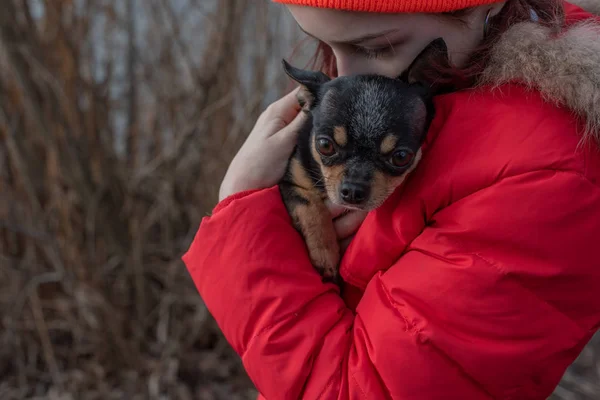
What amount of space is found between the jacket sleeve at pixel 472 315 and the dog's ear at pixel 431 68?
34cm

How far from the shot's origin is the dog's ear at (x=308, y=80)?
1.50 metres

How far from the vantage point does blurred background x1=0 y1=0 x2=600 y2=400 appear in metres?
2.96

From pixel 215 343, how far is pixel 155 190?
100cm

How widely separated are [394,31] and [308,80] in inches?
11.6

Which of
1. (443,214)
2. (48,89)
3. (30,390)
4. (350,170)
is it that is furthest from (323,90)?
(30,390)

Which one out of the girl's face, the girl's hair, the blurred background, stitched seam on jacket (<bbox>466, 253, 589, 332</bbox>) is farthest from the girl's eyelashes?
the blurred background

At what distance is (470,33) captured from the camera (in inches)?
53.4

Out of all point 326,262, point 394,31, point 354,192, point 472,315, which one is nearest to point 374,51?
point 394,31

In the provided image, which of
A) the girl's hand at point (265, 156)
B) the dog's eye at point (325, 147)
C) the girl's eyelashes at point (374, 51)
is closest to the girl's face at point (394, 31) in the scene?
the girl's eyelashes at point (374, 51)

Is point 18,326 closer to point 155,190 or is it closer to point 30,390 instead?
point 30,390

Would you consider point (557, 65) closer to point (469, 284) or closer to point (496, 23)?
point (496, 23)

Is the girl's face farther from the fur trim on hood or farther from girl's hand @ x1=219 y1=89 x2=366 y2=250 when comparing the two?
girl's hand @ x1=219 y1=89 x2=366 y2=250

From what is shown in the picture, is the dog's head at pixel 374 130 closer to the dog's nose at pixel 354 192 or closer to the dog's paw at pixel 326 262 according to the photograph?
the dog's nose at pixel 354 192

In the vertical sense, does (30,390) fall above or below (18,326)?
below
